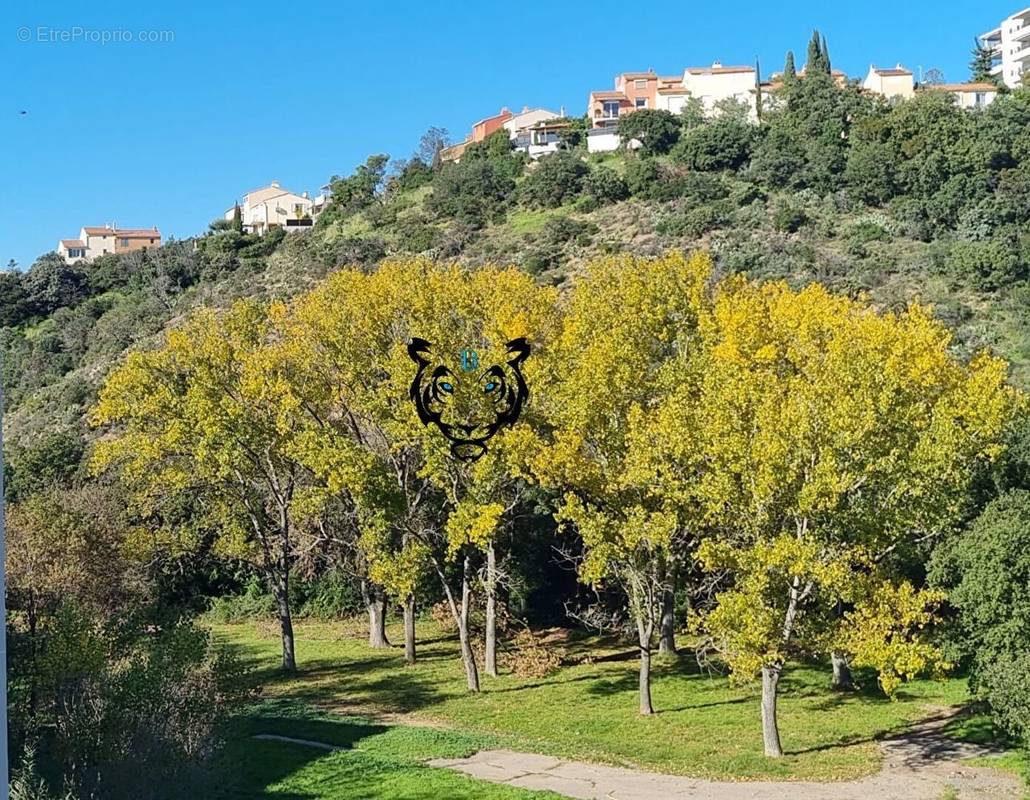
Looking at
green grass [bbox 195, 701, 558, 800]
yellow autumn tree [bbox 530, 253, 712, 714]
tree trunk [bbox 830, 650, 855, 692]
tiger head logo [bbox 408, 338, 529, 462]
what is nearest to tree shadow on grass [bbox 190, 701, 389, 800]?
green grass [bbox 195, 701, 558, 800]

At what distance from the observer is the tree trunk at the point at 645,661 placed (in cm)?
1998

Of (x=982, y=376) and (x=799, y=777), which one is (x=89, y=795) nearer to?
(x=799, y=777)

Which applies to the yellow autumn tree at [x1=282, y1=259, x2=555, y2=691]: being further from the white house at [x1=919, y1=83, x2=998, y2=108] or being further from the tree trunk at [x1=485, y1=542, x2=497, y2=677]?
the white house at [x1=919, y1=83, x2=998, y2=108]

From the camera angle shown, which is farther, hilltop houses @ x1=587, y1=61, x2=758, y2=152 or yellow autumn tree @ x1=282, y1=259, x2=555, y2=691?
hilltop houses @ x1=587, y1=61, x2=758, y2=152

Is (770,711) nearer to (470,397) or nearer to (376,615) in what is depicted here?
(470,397)

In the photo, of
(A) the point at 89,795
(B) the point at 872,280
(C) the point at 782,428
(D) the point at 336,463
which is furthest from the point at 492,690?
(B) the point at 872,280

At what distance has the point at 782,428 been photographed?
1627cm

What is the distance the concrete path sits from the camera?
15.2 metres

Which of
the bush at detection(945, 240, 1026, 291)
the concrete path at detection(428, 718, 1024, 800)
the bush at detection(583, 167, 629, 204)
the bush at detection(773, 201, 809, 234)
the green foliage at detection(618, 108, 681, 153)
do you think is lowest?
the concrete path at detection(428, 718, 1024, 800)

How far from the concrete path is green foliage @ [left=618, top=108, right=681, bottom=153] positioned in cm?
6151

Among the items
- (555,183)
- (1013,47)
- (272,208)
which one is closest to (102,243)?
(272,208)

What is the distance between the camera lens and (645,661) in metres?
20.2

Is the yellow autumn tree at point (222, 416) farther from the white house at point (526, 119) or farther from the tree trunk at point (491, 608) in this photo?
the white house at point (526, 119)

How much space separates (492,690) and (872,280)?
113 ft
